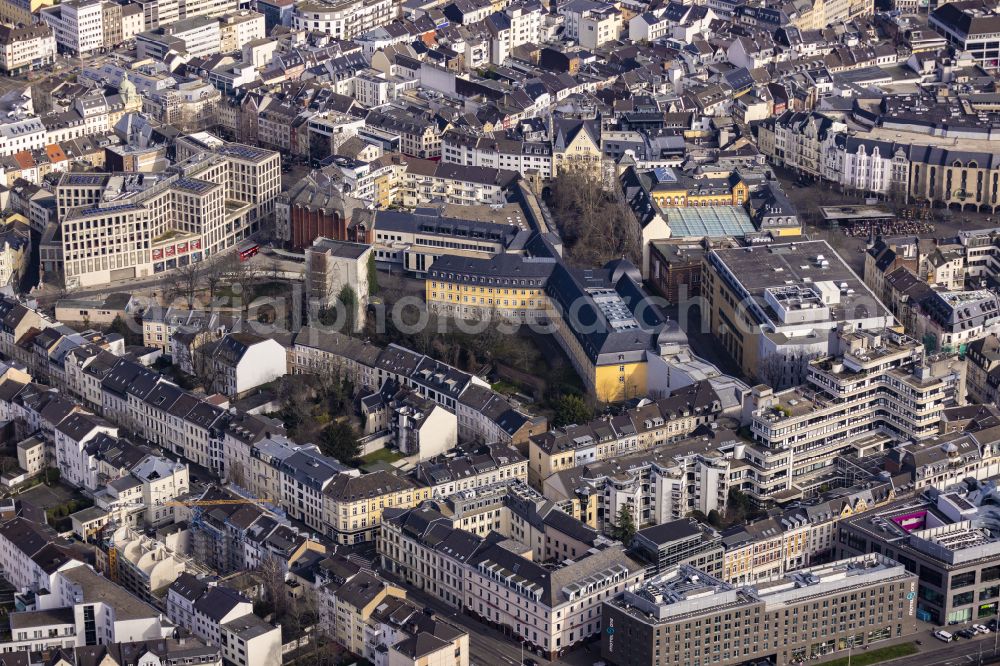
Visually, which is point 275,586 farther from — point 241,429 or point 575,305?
point 575,305

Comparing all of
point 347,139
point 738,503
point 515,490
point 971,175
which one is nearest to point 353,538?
point 515,490

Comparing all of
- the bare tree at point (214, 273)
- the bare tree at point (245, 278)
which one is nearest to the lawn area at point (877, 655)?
the bare tree at point (245, 278)

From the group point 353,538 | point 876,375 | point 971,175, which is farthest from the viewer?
point 971,175

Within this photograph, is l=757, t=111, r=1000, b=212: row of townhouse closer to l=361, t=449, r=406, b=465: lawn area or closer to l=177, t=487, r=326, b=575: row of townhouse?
l=361, t=449, r=406, b=465: lawn area

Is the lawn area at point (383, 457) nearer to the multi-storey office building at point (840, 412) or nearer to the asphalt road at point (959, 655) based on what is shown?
the multi-storey office building at point (840, 412)

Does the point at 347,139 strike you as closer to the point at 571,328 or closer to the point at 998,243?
the point at 571,328

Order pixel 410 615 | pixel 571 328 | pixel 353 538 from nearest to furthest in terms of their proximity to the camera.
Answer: pixel 410 615 < pixel 353 538 < pixel 571 328

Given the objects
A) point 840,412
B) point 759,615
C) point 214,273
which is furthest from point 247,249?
point 759,615
